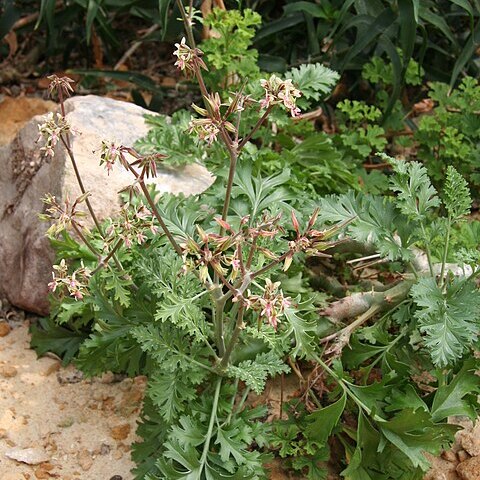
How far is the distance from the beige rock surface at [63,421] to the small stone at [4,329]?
0.09 metres

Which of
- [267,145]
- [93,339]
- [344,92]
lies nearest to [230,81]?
[267,145]

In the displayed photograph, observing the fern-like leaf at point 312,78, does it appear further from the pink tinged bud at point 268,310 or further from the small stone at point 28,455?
the small stone at point 28,455

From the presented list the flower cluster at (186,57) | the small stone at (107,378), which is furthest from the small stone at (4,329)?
the flower cluster at (186,57)

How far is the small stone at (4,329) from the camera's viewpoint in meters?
3.25

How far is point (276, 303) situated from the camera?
196 centimetres

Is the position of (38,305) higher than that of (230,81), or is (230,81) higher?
(230,81)

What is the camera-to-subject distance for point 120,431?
2.83 metres

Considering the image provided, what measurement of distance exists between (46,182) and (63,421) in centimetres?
98

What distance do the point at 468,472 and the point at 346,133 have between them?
1.66 metres

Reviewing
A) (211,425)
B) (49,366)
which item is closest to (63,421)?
(49,366)

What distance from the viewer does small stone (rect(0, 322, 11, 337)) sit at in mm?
3246

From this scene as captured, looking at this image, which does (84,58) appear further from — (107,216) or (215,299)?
(215,299)

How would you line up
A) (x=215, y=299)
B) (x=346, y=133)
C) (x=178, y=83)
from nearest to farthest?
1. (x=215, y=299)
2. (x=346, y=133)
3. (x=178, y=83)

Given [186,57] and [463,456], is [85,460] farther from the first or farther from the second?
[186,57]
